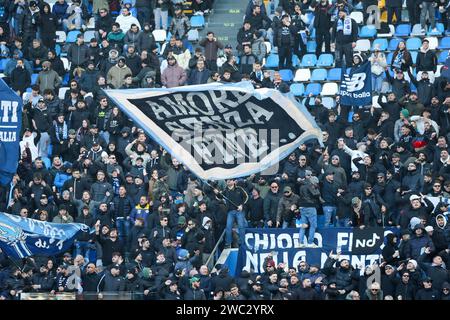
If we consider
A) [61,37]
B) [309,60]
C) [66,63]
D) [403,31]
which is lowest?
[66,63]

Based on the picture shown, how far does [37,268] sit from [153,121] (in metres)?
5.66

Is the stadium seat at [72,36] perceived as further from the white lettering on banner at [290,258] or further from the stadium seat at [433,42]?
the white lettering on banner at [290,258]

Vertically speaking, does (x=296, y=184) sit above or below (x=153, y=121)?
below

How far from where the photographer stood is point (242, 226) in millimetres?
27484

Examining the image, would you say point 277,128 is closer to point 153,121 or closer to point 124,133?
point 153,121

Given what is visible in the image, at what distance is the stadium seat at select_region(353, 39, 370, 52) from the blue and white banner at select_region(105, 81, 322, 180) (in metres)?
9.25

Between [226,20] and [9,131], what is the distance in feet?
37.7

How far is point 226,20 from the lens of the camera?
115ft

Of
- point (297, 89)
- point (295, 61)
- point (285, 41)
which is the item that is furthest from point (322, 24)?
point (297, 89)

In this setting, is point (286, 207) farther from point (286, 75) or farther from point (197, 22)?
point (197, 22)

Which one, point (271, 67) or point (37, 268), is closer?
point (37, 268)

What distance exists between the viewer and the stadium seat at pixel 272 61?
32688 millimetres
